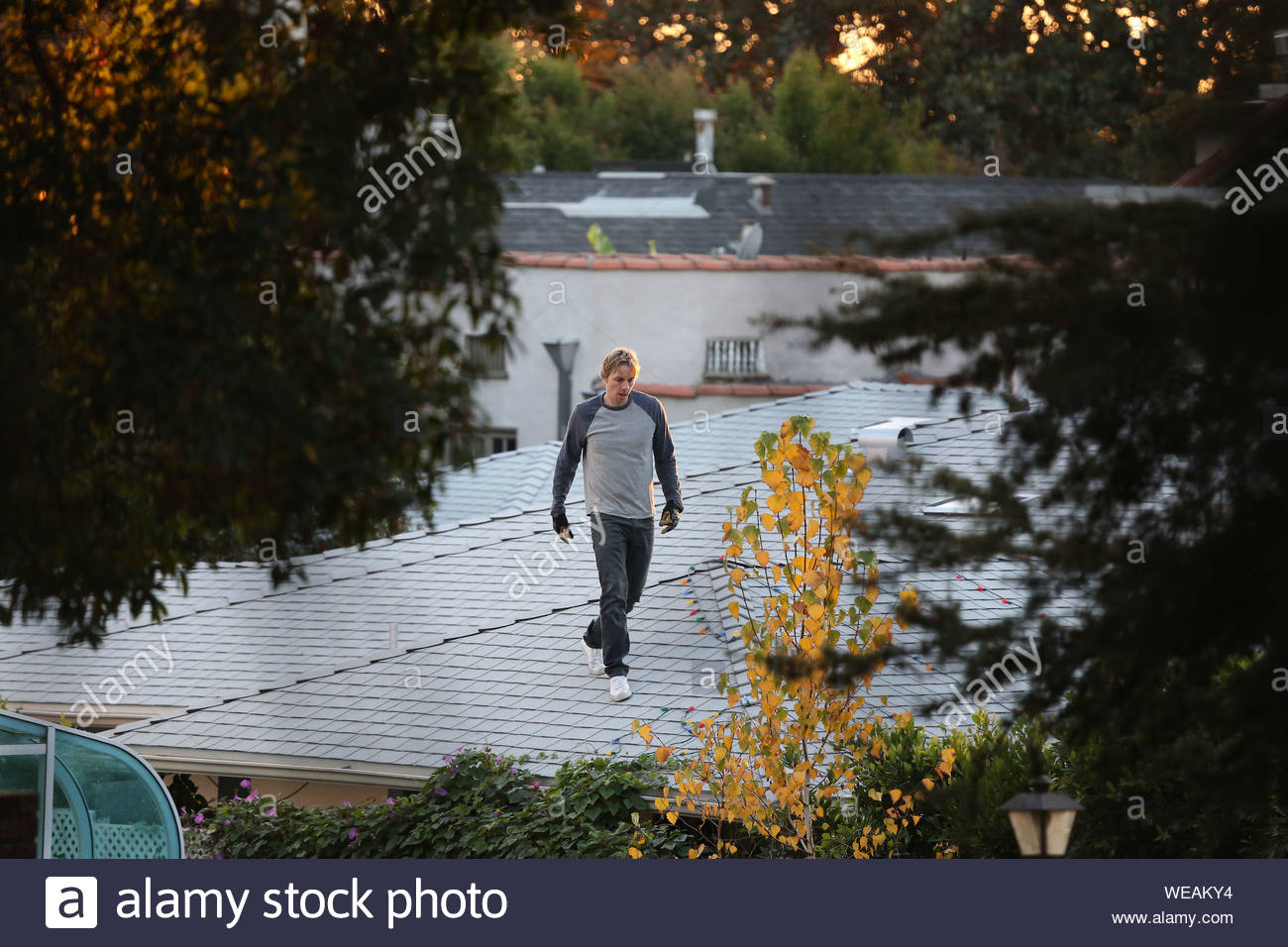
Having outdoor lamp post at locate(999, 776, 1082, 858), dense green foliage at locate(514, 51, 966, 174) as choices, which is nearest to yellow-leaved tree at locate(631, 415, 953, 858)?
outdoor lamp post at locate(999, 776, 1082, 858)

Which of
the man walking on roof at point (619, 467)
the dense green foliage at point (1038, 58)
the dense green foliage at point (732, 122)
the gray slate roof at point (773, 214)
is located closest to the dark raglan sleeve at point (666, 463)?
the man walking on roof at point (619, 467)

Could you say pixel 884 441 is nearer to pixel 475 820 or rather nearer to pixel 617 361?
pixel 617 361

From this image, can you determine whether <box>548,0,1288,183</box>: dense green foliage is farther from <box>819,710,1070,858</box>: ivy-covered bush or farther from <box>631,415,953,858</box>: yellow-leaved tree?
<box>819,710,1070,858</box>: ivy-covered bush

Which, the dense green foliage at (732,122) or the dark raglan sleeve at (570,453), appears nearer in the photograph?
the dark raglan sleeve at (570,453)

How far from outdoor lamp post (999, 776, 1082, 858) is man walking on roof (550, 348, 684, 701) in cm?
356

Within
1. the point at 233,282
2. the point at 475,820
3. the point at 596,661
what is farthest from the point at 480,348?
the point at 596,661

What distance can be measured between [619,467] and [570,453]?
32 cm

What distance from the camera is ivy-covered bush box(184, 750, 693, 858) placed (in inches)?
354

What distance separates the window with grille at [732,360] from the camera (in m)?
24.7

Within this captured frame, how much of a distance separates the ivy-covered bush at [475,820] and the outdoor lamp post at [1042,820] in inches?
121

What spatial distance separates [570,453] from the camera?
30.6 ft

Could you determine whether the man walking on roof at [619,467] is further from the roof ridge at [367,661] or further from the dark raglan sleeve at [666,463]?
the roof ridge at [367,661]
